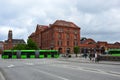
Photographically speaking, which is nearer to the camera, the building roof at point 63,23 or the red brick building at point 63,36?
the red brick building at point 63,36

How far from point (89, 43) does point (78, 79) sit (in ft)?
430

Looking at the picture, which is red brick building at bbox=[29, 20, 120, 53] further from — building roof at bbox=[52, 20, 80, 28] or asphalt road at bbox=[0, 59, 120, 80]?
asphalt road at bbox=[0, 59, 120, 80]

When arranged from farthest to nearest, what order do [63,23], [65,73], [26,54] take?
1. [63,23]
2. [26,54]
3. [65,73]

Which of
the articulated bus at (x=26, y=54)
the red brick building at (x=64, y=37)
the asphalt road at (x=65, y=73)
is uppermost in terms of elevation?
the red brick building at (x=64, y=37)

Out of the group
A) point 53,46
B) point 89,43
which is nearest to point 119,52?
point 53,46

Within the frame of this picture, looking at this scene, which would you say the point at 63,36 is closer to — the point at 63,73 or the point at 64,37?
the point at 64,37

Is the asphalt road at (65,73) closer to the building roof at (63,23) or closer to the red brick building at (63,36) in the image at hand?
the red brick building at (63,36)

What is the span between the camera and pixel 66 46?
422ft

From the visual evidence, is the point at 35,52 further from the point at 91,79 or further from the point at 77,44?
the point at 91,79

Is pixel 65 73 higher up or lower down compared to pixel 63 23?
lower down

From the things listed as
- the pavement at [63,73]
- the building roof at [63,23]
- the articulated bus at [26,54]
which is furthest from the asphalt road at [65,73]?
the building roof at [63,23]

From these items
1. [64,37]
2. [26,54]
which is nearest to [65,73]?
[26,54]

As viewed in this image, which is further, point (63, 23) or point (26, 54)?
point (63, 23)

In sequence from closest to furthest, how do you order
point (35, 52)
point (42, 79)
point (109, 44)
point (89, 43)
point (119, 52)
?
point (42, 79) < point (119, 52) < point (35, 52) < point (89, 43) < point (109, 44)
